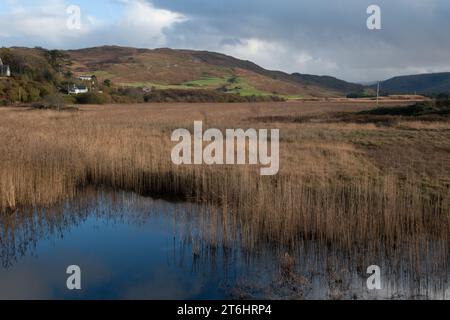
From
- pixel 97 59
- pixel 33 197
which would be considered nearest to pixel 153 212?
pixel 33 197

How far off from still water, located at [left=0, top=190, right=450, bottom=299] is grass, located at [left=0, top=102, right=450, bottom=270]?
44 centimetres

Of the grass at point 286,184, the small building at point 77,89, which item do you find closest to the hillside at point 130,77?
the small building at point 77,89

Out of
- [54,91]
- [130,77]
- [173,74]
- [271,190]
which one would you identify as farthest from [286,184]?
[173,74]

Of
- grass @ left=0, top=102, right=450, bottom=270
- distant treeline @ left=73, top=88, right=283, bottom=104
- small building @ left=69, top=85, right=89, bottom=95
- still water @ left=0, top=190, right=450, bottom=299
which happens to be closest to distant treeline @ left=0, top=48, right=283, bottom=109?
distant treeline @ left=73, top=88, right=283, bottom=104

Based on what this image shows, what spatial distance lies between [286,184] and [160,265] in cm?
354

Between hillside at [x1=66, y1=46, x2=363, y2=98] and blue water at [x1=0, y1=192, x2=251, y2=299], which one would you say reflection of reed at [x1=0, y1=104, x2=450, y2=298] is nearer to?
blue water at [x1=0, y1=192, x2=251, y2=299]

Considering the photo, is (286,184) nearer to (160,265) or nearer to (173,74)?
(160,265)

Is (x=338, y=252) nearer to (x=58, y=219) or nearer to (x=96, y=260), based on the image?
(x=96, y=260)

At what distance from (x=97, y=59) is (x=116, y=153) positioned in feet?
588

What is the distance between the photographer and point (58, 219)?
9.94m

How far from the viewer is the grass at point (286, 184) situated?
8312 millimetres

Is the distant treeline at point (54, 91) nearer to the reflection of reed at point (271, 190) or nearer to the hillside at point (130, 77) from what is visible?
the hillside at point (130, 77)

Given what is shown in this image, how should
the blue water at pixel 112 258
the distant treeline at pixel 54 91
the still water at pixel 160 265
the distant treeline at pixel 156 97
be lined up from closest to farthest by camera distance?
the still water at pixel 160 265, the blue water at pixel 112 258, the distant treeline at pixel 54 91, the distant treeline at pixel 156 97

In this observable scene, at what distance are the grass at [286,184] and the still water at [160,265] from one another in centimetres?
44
